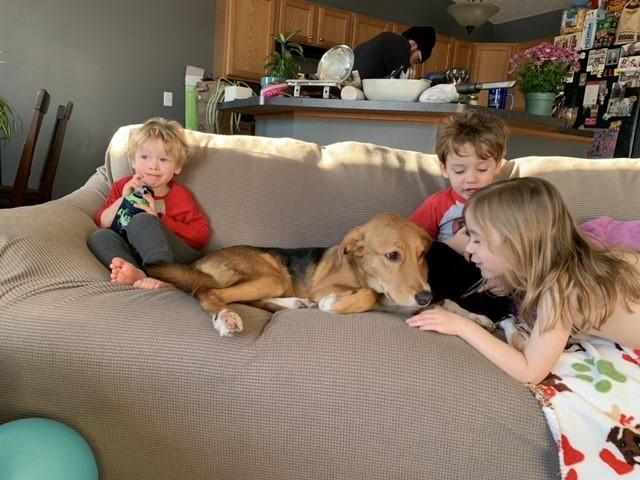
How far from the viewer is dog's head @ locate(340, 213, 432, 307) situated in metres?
1.77

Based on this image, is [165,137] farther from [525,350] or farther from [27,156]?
[27,156]

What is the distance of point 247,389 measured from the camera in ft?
4.28

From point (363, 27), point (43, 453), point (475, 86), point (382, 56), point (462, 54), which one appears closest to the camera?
point (43, 453)

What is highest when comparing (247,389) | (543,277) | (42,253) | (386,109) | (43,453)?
(386,109)

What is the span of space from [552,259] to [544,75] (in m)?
3.10

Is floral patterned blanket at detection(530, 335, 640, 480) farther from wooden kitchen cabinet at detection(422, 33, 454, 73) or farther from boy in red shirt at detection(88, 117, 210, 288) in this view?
wooden kitchen cabinet at detection(422, 33, 454, 73)

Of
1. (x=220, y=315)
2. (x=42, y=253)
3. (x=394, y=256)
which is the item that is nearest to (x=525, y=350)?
(x=394, y=256)

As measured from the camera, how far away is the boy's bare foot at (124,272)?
1.71 metres

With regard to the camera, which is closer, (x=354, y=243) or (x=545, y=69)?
(x=354, y=243)

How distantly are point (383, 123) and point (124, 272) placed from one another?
2.25 m

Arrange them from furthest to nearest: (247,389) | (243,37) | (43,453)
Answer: (243,37), (247,389), (43,453)

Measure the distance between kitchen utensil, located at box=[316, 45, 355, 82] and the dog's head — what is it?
1.86m

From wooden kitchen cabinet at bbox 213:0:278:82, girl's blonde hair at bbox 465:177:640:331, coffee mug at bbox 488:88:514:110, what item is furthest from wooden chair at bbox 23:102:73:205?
girl's blonde hair at bbox 465:177:640:331

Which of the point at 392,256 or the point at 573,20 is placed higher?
the point at 573,20
